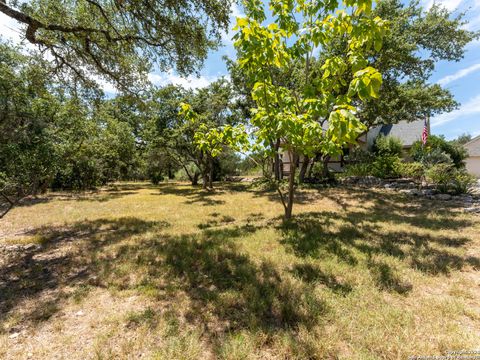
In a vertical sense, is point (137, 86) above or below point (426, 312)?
above

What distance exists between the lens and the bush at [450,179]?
10.4 meters

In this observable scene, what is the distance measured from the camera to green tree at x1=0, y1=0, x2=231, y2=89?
579 cm

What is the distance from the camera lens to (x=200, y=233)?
6523mm

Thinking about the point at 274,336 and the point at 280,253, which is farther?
the point at 280,253

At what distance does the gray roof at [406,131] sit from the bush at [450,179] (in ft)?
44.3

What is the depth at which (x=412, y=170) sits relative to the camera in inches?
502

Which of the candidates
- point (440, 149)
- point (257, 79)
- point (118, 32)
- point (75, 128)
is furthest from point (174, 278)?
point (440, 149)

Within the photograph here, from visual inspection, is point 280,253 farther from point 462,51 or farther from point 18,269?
point 462,51

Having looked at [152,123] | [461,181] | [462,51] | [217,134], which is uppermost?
[462,51]

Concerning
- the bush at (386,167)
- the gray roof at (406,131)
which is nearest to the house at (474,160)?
the gray roof at (406,131)

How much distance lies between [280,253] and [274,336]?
233 centimetres

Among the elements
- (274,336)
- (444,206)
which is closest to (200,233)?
(274,336)

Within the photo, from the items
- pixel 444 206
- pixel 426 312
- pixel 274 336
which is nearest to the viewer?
pixel 274 336

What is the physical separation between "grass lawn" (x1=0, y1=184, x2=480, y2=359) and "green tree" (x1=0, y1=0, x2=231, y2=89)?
5.57 meters
